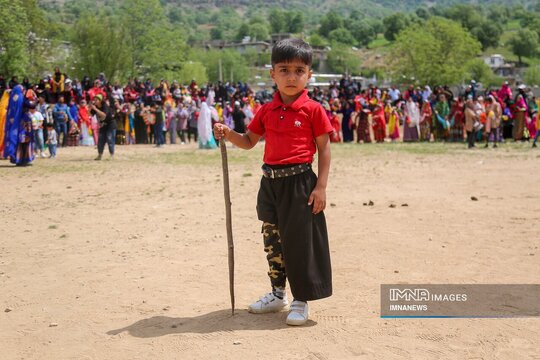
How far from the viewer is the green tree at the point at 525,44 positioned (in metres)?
148

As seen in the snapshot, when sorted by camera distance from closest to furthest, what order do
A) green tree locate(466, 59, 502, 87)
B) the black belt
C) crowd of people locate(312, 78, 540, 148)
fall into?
the black belt < crowd of people locate(312, 78, 540, 148) < green tree locate(466, 59, 502, 87)

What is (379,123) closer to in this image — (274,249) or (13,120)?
(13,120)

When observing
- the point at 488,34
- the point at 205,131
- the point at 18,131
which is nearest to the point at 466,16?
the point at 488,34

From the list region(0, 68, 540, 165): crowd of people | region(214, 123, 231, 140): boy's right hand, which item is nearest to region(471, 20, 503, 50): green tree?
region(0, 68, 540, 165): crowd of people

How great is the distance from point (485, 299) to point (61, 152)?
18148 mm

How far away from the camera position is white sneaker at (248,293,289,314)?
17.0 ft

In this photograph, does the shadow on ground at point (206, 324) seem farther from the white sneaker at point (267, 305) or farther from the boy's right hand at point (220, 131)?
the boy's right hand at point (220, 131)

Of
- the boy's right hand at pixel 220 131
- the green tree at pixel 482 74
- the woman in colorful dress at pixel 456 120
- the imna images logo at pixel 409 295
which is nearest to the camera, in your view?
the boy's right hand at pixel 220 131

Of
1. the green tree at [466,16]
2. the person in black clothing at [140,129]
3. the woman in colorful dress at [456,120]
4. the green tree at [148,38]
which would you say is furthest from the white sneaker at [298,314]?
the green tree at [466,16]

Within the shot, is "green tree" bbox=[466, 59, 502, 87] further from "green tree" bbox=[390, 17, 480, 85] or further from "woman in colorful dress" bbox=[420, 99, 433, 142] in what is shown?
"woman in colorful dress" bbox=[420, 99, 433, 142]

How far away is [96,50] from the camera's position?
49.4 meters

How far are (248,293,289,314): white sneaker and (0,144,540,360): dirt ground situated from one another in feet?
0.21

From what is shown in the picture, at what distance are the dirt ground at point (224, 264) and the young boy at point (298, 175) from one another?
35 cm

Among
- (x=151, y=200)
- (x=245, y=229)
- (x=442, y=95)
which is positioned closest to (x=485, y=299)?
(x=245, y=229)
